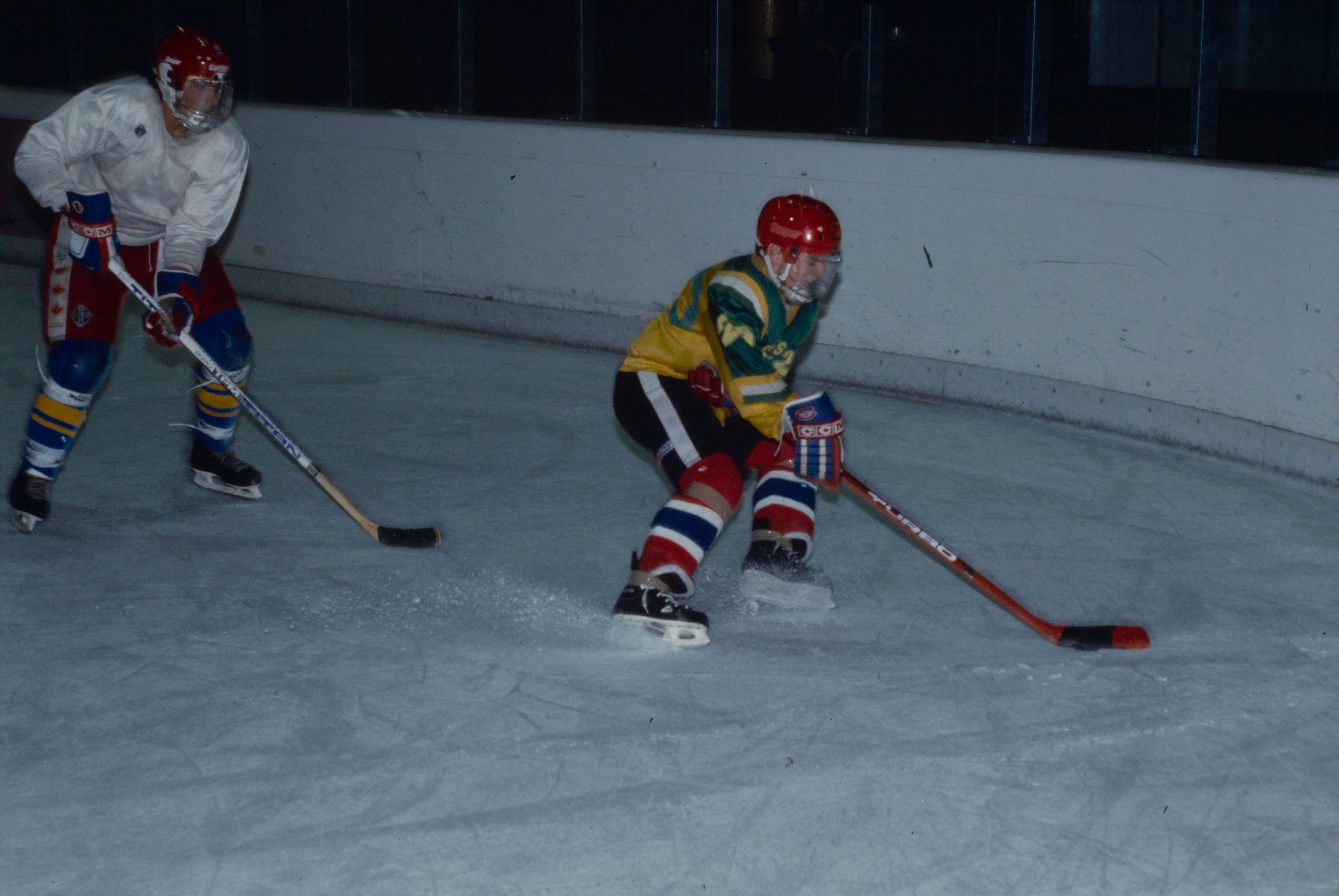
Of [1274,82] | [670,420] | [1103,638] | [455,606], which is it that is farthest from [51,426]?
[1274,82]

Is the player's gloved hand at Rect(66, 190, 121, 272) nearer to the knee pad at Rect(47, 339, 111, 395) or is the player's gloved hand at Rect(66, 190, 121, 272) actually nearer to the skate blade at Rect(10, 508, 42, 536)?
the knee pad at Rect(47, 339, 111, 395)

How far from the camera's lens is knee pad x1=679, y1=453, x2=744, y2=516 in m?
2.84

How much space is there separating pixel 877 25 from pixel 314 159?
262 centimetres

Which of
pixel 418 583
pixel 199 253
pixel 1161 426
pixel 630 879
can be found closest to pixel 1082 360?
pixel 1161 426

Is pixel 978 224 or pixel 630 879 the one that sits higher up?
pixel 978 224

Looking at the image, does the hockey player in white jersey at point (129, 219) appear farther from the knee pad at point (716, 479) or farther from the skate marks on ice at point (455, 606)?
the knee pad at point (716, 479)

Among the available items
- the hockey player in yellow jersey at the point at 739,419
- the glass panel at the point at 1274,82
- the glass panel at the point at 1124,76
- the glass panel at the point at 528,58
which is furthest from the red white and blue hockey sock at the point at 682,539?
the glass panel at the point at 528,58

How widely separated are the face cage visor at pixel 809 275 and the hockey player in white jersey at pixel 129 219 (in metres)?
1.38

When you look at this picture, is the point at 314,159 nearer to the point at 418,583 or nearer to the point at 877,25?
the point at 877,25

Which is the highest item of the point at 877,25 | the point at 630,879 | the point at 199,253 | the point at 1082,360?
the point at 877,25

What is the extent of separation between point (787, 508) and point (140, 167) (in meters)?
1.67

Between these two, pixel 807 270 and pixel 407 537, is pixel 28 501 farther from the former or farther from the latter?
pixel 807 270

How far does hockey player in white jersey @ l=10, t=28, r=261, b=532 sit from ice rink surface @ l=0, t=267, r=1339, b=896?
31 cm

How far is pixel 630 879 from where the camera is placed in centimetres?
189
